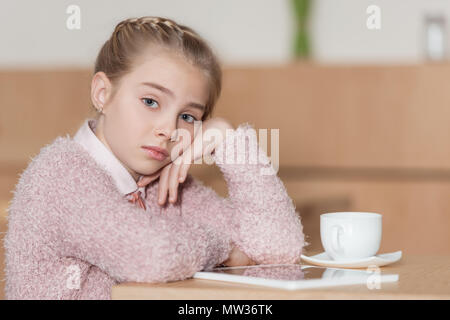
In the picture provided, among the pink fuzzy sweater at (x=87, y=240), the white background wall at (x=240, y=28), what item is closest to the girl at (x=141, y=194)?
the pink fuzzy sweater at (x=87, y=240)

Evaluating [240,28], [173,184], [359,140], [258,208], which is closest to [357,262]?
[258,208]

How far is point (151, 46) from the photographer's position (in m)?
1.07

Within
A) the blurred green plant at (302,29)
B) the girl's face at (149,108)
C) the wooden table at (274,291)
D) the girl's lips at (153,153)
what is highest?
the blurred green plant at (302,29)

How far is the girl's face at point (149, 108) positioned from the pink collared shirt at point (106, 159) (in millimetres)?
19

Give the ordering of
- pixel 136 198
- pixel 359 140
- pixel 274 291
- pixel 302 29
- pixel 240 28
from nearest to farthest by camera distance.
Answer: pixel 274 291 → pixel 136 198 → pixel 359 140 → pixel 302 29 → pixel 240 28

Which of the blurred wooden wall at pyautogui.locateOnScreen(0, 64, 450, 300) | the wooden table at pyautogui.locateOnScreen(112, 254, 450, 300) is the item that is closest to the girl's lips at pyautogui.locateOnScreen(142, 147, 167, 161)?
the wooden table at pyautogui.locateOnScreen(112, 254, 450, 300)

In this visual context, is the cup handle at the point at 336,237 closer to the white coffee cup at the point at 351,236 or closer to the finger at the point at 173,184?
the white coffee cup at the point at 351,236

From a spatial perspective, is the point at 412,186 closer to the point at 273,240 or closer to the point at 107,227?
the point at 273,240

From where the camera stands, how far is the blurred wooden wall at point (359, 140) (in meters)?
2.71

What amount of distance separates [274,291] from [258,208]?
29 cm

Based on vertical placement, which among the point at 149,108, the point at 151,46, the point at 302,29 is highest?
the point at 302,29

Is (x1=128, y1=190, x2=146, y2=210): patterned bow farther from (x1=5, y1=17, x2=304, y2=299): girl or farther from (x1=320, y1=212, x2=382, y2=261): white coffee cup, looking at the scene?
(x1=320, y1=212, x2=382, y2=261): white coffee cup
